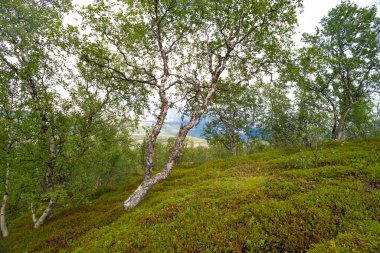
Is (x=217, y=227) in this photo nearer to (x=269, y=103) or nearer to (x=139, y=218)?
(x=139, y=218)

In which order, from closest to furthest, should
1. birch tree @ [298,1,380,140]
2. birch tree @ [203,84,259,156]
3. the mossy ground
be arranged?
the mossy ground < birch tree @ [298,1,380,140] < birch tree @ [203,84,259,156]

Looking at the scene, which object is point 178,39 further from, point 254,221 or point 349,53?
point 349,53

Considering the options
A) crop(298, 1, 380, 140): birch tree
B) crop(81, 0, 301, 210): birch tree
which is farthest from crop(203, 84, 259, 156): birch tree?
crop(81, 0, 301, 210): birch tree

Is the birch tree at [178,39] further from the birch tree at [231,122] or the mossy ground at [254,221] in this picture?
the birch tree at [231,122]

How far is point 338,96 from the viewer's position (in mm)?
30781

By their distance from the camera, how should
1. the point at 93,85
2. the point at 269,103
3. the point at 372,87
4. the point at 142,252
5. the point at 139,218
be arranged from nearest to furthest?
the point at 142,252 < the point at 139,218 < the point at 93,85 < the point at 372,87 < the point at 269,103

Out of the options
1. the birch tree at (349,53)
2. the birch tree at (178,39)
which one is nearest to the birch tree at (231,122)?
the birch tree at (349,53)

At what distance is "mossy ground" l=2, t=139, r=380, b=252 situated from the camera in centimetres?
737

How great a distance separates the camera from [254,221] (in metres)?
8.46

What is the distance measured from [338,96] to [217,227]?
33.8m

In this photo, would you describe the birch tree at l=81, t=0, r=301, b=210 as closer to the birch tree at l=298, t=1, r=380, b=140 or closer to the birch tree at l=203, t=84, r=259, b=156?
the birch tree at l=298, t=1, r=380, b=140

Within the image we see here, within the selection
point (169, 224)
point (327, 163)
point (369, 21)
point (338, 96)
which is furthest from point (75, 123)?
point (338, 96)

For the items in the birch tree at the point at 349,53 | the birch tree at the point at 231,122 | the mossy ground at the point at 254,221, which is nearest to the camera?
the mossy ground at the point at 254,221

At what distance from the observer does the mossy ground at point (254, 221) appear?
7367 millimetres
